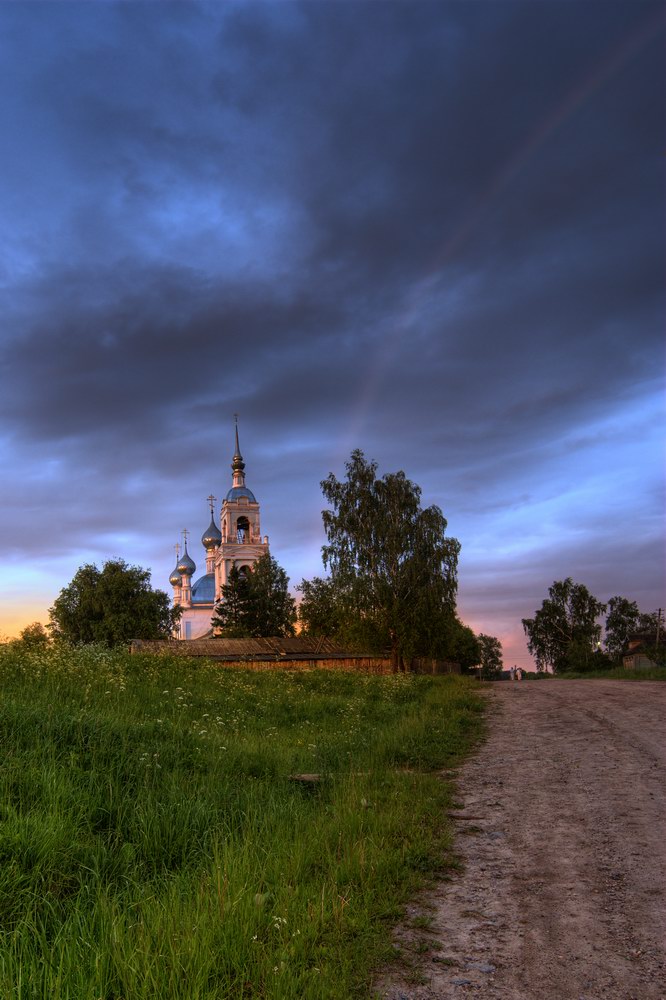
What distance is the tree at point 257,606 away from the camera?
236 ft

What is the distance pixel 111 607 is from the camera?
69.6 meters

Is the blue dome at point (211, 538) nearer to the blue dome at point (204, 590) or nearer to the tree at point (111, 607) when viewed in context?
the blue dome at point (204, 590)

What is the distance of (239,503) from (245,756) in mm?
85164

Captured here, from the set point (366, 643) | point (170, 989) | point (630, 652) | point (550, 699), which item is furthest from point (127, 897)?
point (630, 652)

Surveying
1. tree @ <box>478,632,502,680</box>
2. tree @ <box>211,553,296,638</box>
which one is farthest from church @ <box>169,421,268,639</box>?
tree @ <box>478,632,502,680</box>

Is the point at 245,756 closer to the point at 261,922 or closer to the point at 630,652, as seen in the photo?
the point at 261,922

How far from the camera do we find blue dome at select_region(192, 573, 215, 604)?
10100 centimetres

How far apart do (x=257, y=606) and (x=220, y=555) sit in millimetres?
19259

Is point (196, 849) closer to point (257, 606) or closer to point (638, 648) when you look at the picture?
point (257, 606)

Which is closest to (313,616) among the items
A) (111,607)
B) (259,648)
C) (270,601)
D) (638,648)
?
(270,601)

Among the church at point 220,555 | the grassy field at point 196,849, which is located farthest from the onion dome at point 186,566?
the grassy field at point 196,849

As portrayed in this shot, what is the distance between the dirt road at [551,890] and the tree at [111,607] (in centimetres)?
6255

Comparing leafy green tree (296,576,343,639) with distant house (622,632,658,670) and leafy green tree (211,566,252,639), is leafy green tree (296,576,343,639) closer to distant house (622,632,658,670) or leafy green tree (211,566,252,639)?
leafy green tree (211,566,252,639)

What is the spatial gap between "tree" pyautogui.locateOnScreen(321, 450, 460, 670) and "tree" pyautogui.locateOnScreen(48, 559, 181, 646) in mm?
32024
